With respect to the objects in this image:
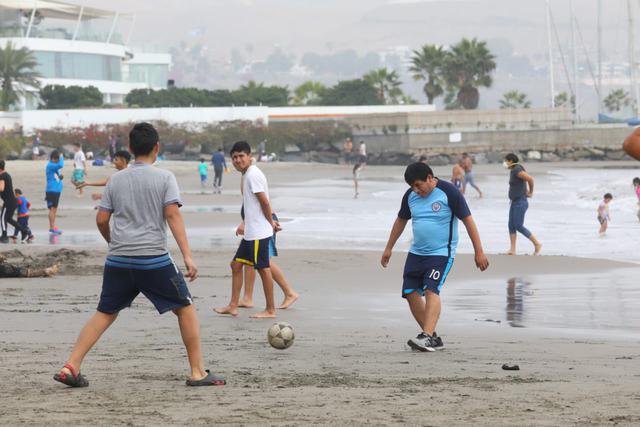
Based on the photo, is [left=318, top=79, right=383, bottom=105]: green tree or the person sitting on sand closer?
the person sitting on sand

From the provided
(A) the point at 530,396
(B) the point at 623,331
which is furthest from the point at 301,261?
(A) the point at 530,396

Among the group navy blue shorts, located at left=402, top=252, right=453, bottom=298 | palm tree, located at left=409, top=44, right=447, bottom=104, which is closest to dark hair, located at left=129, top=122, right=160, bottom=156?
navy blue shorts, located at left=402, top=252, right=453, bottom=298

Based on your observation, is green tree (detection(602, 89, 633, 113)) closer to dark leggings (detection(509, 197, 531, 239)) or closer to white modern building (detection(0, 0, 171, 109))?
white modern building (detection(0, 0, 171, 109))

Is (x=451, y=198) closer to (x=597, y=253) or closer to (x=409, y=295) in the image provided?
(x=409, y=295)

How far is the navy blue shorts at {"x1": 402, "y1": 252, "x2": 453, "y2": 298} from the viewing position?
30.7 ft

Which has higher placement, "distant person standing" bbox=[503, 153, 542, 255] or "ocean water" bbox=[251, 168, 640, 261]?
"distant person standing" bbox=[503, 153, 542, 255]

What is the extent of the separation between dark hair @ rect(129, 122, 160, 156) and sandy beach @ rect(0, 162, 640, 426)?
4.55 feet

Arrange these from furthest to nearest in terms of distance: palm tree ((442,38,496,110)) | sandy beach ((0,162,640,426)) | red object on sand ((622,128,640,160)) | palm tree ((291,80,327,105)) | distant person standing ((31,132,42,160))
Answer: palm tree ((291,80,327,105)), palm tree ((442,38,496,110)), distant person standing ((31,132,42,160)), sandy beach ((0,162,640,426)), red object on sand ((622,128,640,160))

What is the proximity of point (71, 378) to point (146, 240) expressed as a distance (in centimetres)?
94

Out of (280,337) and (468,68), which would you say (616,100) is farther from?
(280,337)

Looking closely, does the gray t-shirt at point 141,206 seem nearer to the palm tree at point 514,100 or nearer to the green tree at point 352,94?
the green tree at point 352,94

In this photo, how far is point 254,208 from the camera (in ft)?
36.6

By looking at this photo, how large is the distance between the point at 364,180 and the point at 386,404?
4234 cm

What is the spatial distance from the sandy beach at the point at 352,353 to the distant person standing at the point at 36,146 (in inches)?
1479
